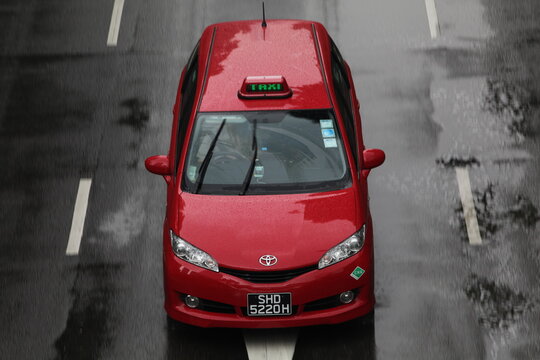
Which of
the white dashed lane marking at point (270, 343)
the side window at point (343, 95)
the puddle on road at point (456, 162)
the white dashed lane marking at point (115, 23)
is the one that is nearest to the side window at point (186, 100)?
the side window at point (343, 95)

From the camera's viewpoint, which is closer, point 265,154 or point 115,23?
point 265,154

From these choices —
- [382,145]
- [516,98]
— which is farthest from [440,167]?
[516,98]

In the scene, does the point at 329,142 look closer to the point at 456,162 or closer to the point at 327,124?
the point at 327,124

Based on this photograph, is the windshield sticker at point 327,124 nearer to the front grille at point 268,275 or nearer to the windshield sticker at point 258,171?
the windshield sticker at point 258,171

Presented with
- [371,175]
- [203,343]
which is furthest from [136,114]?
[203,343]

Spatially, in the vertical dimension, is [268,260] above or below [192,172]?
below

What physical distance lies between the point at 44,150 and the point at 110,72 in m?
1.83

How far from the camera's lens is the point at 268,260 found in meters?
8.58

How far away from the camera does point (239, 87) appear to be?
9992mm

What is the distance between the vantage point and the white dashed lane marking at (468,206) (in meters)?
10.5

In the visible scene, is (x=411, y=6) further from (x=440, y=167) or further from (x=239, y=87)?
(x=239, y=87)

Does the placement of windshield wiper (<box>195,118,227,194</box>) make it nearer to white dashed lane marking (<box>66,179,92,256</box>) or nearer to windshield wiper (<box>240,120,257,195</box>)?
windshield wiper (<box>240,120,257,195</box>)

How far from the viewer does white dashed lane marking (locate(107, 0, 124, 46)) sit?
1427 centimetres

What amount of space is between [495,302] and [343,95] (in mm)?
2594
